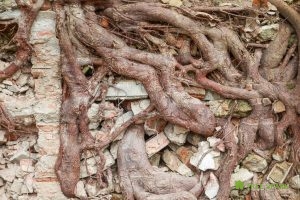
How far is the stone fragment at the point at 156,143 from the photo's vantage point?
4078 mm

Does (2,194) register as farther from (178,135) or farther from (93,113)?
(178,135)

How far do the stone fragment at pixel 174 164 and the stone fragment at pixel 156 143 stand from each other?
0.41 feet

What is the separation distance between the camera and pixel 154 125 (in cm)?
412

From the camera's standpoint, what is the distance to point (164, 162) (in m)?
4.20

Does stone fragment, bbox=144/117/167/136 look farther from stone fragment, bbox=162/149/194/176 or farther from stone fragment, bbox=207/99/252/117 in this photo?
stone fragment, bbox=207/99/252/117

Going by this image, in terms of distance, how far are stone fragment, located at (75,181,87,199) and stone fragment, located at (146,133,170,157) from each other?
0.77m

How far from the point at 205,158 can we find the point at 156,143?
1.73ft

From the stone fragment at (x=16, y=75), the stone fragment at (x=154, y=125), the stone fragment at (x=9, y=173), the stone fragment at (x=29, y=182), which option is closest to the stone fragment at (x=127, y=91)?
the stone fragment at (x=154, y=125)

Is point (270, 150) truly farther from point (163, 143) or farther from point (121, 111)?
point (121, 111)

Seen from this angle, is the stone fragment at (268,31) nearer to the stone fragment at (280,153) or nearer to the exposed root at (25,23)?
the stone fragment at (280,153)

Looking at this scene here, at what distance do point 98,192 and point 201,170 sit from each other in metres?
1.07

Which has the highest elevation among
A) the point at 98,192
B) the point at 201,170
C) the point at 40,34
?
the point at 40,34

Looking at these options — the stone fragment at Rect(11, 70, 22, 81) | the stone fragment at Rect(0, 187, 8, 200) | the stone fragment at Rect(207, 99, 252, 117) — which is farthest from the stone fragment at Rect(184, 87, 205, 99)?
the stone fragment at Rect(0, 187, 8, 200)

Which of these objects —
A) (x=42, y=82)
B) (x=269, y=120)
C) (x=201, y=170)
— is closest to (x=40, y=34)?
(x=42, y=82)
